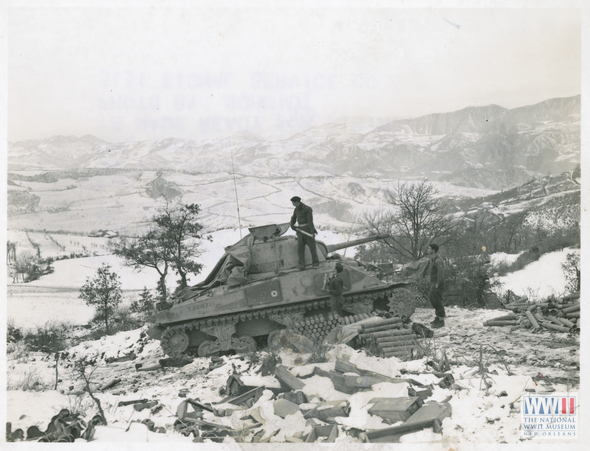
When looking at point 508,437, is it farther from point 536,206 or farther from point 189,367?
point 536,206

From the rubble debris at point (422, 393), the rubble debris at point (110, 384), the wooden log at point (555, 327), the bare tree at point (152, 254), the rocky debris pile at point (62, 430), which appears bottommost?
the rocky debris pile at point (62, 430)

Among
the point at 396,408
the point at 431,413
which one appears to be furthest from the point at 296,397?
the point at 431,413

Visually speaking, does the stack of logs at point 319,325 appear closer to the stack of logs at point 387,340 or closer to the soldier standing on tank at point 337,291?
the soldier standing on tank at point 337,291

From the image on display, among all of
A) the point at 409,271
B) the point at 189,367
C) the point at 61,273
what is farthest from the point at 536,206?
the point at 61,273

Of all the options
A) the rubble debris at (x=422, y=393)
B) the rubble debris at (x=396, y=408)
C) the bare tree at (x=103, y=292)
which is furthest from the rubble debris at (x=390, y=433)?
the bare tree at (x=103, y=292)

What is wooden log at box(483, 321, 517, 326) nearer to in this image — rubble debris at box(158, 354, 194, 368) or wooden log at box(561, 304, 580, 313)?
wooden log at box(561, 304, 580, 313)

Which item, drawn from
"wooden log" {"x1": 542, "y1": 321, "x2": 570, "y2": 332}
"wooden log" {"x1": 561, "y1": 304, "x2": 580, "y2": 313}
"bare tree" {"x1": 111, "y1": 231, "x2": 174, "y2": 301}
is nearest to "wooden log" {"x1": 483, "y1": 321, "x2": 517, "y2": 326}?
"wooden log" {"x1": 542, "y1": 321, "x2": 570, "y2": 332}
